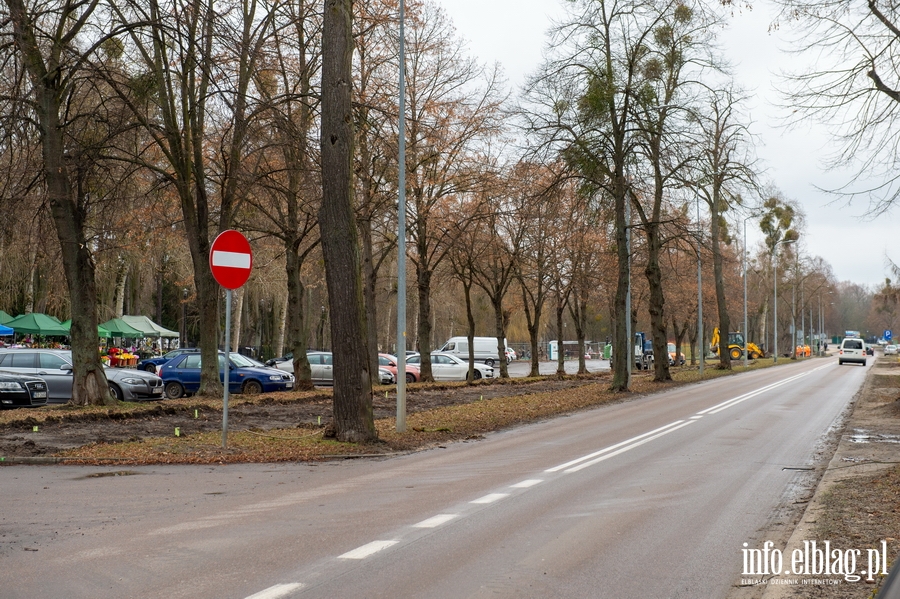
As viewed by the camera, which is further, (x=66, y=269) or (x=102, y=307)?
(x=102, y=307)

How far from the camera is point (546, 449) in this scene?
13.4 meters

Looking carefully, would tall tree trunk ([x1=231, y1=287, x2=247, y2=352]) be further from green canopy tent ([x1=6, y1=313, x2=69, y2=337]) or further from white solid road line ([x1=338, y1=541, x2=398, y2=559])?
white solid road line ([x1=338, y1=541, x2=398, y2=559])

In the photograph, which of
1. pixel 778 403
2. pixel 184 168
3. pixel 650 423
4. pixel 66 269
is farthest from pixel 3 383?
pixel 778 403

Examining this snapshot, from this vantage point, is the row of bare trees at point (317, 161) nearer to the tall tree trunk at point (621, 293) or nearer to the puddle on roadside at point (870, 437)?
the tall tree trunk at point (621, 293)

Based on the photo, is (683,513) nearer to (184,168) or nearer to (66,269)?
(66,269)

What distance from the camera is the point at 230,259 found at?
40.1 ft

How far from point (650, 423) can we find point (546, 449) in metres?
5.31

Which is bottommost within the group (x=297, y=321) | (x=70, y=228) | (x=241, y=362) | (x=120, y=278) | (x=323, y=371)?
(x=323, y=371)

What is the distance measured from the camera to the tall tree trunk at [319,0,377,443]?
13469 millimetres

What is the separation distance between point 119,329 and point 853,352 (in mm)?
53250

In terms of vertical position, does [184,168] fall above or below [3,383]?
above

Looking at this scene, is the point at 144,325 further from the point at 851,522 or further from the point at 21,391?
the point at 851,522

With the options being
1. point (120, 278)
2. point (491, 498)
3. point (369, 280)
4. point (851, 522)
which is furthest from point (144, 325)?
point (851, 522)

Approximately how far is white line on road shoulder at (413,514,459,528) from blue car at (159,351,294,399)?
21.1 meters
